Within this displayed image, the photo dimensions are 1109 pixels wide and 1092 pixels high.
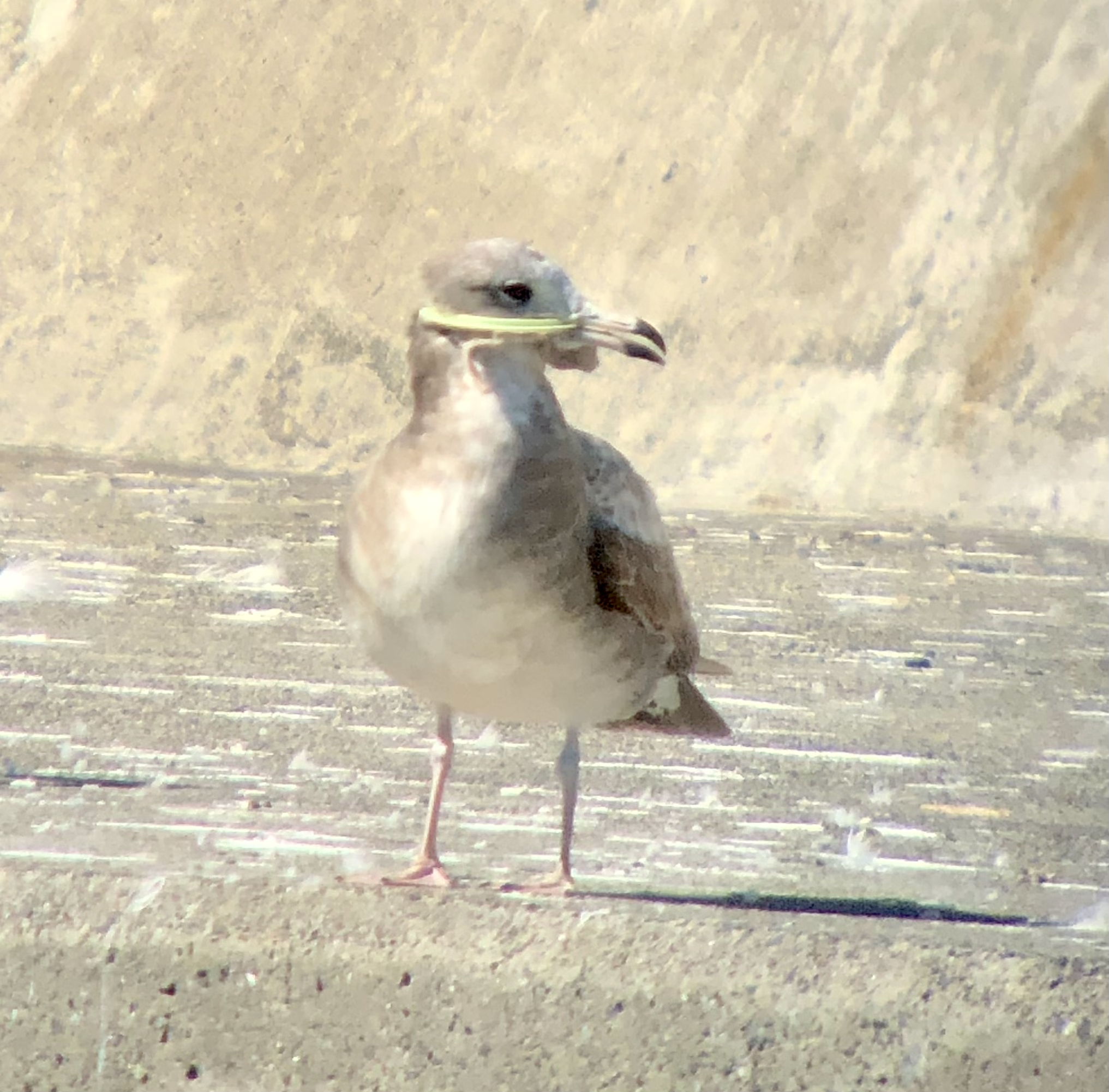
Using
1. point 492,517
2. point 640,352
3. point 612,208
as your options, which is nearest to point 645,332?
point 640,352

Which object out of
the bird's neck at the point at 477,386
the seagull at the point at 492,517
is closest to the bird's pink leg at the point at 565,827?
the seagull at the point at 492,517

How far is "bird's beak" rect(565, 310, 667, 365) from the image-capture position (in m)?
0.81

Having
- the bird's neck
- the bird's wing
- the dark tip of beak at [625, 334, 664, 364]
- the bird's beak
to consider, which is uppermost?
the bird's beak

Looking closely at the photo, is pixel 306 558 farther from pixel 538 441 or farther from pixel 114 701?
pixel 538 441

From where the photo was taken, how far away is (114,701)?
3.70ft

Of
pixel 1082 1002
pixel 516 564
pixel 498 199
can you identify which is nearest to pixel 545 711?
pixel 516 564

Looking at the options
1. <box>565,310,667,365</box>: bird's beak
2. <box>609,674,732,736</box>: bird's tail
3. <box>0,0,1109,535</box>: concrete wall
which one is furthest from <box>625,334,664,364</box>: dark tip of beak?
<box>0,0,1109,535</box>: concrete wall

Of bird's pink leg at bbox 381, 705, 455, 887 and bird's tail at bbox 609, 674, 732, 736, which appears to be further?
bird's tail at bbox 609, 674, 732, 736

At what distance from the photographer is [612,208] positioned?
1.21 m

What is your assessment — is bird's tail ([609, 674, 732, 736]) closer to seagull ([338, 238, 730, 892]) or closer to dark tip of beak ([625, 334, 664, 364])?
seagull ([338, 238, 730, 892])

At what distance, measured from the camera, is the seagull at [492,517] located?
0.81 m

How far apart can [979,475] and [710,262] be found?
258 mm

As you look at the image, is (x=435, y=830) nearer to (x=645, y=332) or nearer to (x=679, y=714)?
(x=679, y=714)

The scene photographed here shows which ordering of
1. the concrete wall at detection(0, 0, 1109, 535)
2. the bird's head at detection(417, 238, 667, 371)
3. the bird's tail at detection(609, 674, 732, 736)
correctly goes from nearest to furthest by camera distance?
the bird's head at detection(417, 238, 667, 371) → the bird's tail at detection(609, 674, 732, 736) → the concrete wall at detection(0, 0, 1109, 535)
